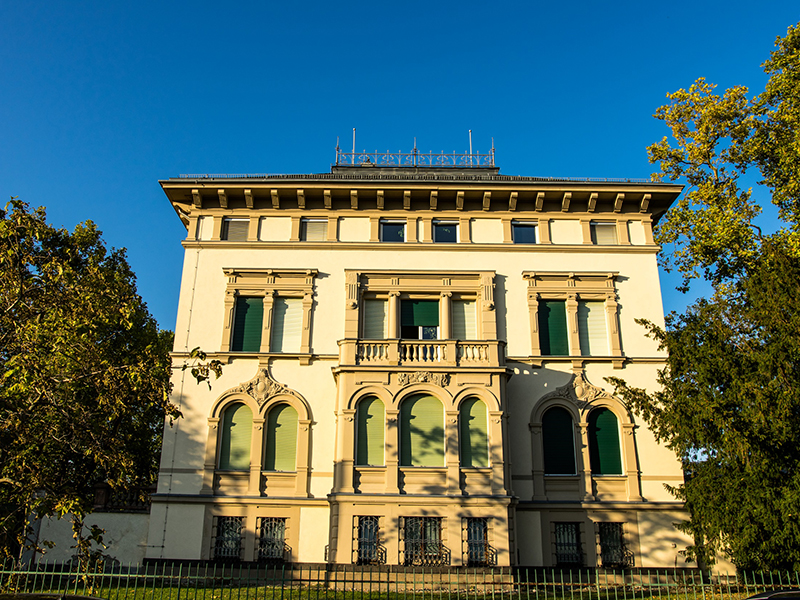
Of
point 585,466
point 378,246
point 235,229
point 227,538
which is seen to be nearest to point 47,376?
point 227,538

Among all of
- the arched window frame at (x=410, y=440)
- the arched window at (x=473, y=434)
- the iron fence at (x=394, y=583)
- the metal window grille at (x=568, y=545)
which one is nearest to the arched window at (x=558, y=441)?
the metal window grille at (x=568, y=545)

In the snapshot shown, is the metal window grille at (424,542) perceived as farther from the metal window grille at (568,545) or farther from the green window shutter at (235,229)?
the green window shutter at (235,229)

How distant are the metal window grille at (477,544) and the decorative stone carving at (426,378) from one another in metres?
4.43

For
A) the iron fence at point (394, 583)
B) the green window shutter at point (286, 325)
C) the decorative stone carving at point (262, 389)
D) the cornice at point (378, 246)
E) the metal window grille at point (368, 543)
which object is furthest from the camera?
the cornice at point (378, 246)

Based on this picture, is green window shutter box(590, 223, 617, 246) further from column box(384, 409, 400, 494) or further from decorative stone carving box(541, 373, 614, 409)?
column box(384, 409, 400, 494)

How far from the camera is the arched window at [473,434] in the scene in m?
20.4

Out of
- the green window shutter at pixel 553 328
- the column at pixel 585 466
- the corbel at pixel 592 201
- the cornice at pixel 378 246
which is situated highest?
the corbel at pixel 592 201

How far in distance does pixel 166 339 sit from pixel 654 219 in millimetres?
24166

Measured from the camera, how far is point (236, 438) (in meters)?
21.9

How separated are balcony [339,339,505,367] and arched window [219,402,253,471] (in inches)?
165

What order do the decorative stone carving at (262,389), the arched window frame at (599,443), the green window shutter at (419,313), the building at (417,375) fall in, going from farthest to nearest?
the green window shutter at (419,313) → the decorative stone carving at (262,389) → the arched window frame at (599,443) → the building at (417,375)

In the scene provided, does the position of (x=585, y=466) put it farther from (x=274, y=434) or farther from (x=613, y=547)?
(x=274, y=434)

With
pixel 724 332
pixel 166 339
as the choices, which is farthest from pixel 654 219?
pixel 166 339

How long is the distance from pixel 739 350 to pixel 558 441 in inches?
260
